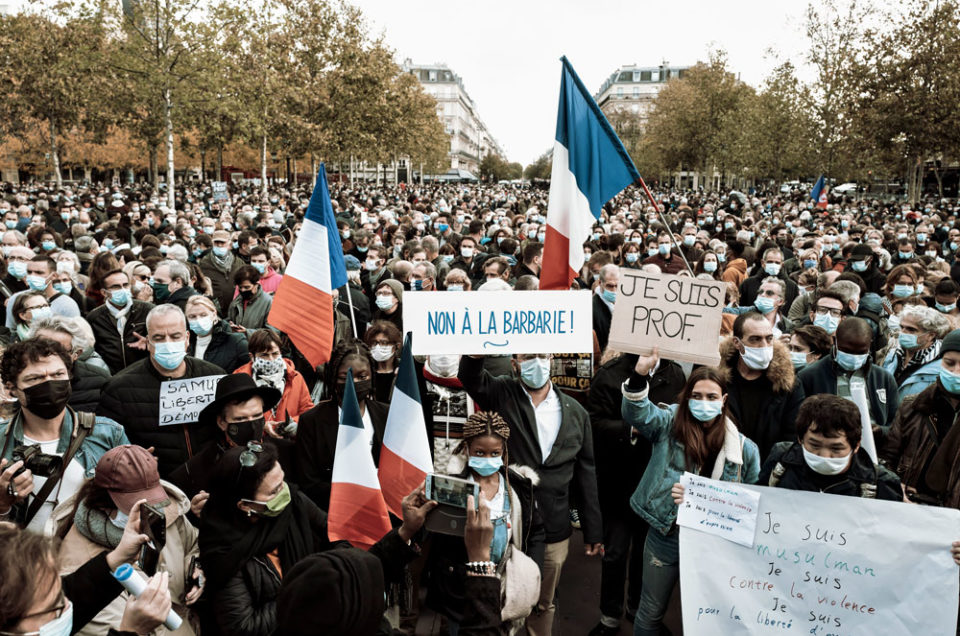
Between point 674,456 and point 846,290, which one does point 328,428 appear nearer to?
point 674,456

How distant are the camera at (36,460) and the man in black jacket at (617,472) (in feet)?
9.52

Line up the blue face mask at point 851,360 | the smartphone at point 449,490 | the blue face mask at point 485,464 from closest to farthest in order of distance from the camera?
the smartphone at point 449,490
the blue face mask at point 485,464
the blue face mask at point 851,360

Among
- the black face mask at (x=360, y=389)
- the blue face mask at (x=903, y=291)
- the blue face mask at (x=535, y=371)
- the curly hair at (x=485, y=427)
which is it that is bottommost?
the black face mask at (x=360, y=389)

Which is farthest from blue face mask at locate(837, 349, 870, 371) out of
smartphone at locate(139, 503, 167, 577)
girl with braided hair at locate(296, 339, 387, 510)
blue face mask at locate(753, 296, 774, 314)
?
smartphone at locate(139, 503, 167, 577)

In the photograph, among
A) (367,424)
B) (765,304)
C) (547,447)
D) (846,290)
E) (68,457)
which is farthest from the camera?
(765,304)

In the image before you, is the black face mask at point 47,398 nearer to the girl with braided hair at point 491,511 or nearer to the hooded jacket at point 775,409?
the girl with braided hair at point 491,511

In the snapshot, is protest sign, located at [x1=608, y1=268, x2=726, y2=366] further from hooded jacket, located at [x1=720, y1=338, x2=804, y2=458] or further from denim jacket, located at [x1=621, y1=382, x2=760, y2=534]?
hooded jacket, located at [x1=720, y1=338, x2=804, y2=458]

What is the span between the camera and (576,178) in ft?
16.5

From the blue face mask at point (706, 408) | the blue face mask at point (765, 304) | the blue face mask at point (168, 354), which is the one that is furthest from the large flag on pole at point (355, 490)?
the blue face mask at point (765, 304)

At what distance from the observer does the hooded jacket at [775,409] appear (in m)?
4.13

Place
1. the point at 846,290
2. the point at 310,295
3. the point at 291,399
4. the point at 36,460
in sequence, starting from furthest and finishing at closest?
1. the point at 846,290
2. the point at 310,295
3. the point at 291,399
4. the point at 36,460

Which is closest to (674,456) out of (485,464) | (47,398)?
(485,464)

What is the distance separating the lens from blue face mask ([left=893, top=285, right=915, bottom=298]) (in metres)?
6.91

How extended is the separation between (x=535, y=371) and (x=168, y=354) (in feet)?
7.13
